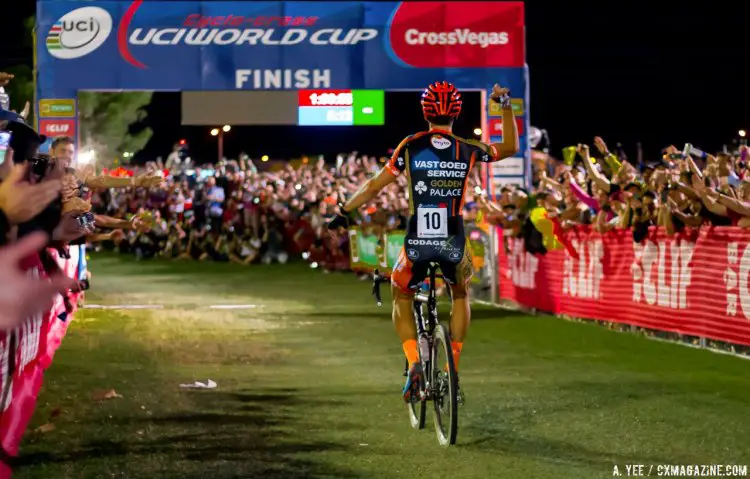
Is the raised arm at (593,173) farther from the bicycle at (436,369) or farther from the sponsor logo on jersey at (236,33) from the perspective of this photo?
the bicycle at (436,369)

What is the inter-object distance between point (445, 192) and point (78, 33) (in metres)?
17.2

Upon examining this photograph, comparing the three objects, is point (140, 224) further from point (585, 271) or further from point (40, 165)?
point (585, 271)

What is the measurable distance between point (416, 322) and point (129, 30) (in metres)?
16.9

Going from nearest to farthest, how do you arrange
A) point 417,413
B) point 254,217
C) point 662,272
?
point 417,413 < point 662,272 < point 254,217

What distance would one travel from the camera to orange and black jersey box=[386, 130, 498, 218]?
8.38 m

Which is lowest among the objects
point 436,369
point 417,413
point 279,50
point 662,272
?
point 417,413

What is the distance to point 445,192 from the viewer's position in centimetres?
842

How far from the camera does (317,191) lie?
1438 inches

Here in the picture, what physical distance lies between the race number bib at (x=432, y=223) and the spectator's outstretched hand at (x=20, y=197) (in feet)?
14.1

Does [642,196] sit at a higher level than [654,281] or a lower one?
higher

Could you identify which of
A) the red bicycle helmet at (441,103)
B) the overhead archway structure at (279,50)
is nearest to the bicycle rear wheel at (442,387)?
the red bicycle helmet at (441,103)

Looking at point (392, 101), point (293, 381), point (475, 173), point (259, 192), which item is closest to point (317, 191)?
point (259, 192)

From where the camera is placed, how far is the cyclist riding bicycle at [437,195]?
27.5 ft

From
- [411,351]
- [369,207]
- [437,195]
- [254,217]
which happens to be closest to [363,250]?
[369,207]
